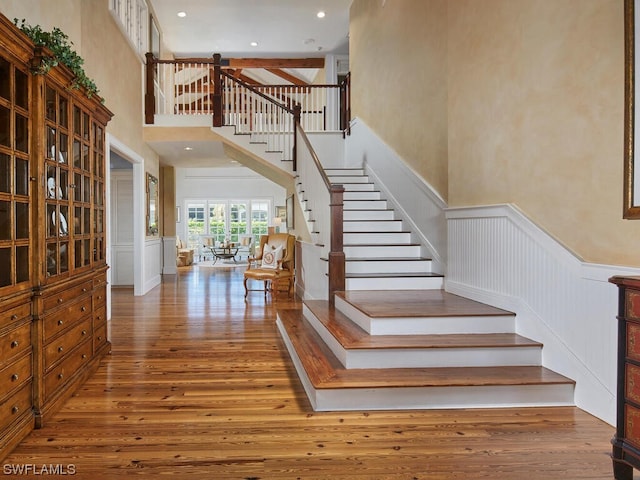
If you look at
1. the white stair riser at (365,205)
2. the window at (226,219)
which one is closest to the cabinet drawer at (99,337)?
the white stair riser at (365,205)

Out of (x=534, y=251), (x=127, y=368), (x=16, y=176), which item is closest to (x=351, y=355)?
(x=534, y=251)

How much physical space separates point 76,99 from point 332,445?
2897 millimetres

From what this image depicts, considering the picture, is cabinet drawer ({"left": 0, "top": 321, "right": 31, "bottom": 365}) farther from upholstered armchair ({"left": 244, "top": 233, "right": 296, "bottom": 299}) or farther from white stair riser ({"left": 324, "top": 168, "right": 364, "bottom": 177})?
white stair riser ({"left": 324, "top": 168, "right": 364, "bottom": 177})

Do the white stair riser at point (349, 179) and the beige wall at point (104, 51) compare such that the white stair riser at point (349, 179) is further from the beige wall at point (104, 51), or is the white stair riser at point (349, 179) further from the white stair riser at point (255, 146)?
the beige wall at point (104, 51)

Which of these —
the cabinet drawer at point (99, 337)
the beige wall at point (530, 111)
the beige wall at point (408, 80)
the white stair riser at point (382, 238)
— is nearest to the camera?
the beige wall at point (530, 111)

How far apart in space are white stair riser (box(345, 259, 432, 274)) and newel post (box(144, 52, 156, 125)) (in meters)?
5.14

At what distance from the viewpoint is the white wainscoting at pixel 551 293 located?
248cm

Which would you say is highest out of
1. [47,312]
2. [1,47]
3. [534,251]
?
[1,47]

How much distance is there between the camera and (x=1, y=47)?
2.17 meters

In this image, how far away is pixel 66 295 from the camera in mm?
2938

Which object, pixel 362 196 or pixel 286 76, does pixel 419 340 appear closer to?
pixel 362 196

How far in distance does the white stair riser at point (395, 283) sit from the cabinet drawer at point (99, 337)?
229 centimetres

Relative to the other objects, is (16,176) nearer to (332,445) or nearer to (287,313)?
(332,445)

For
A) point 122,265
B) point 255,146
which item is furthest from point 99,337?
point 122,265
